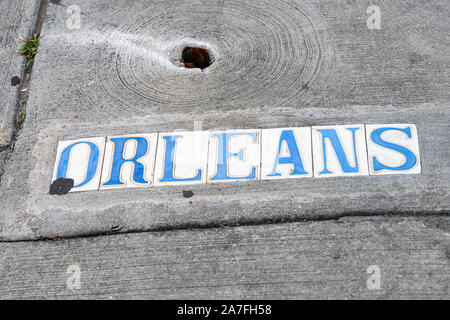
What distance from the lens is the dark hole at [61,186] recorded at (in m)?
3.36

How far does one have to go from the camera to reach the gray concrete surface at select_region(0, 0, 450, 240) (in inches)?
125

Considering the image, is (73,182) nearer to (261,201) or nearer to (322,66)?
(261,201)

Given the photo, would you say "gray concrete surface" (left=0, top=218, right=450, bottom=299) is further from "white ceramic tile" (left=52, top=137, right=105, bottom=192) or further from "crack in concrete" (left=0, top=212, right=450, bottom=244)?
"white ceramic tile" (left=52, top=137, right=105, bottom=192)

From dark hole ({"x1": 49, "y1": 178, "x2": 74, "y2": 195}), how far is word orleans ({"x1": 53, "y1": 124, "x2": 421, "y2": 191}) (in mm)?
39

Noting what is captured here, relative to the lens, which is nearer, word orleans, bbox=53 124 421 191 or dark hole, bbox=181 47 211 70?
word orleans, bbox=53 124 421 191

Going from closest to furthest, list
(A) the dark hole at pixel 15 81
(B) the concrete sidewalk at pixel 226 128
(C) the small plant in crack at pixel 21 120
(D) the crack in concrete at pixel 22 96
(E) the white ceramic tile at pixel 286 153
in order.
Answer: (B) the concrete sidewalk at pixel 226 128 < (E) the white ceramic tile at pixel 286 153 < (D) the crack in concrete at pixel 22 96 < (C) the small plant in crack at pixel 21 120 < (A) the dark hole at pixel 15 81

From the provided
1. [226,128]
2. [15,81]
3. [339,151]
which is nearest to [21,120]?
[15,81]

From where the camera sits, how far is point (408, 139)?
3373mm

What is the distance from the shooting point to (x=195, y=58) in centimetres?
407

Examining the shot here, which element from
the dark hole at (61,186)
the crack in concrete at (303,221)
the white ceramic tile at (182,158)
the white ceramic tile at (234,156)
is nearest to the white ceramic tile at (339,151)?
the crack in concrete at (303,221)

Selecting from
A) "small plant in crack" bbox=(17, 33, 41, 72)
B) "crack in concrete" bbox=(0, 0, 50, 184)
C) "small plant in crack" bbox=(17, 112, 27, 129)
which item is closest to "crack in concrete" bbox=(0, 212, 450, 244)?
"crack in concrete" bbox=(0, 0, 50, 184)

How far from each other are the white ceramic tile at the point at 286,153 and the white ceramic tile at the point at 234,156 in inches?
2.5

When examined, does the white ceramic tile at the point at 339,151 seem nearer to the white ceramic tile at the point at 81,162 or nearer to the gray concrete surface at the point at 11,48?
the white ceramic tile at the point at 81,162

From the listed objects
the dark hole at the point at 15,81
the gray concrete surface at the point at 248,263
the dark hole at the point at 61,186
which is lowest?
the gray concrete surface at the point at 248,263
